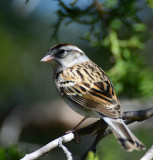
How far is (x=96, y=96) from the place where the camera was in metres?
3.23

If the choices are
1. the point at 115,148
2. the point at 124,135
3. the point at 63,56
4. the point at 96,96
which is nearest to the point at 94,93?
the point at 96,96

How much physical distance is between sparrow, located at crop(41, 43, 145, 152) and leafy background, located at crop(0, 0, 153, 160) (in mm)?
232

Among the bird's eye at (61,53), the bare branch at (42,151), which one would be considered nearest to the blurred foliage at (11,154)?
the bare branch at (42,151)

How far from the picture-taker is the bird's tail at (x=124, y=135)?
99.6 inches

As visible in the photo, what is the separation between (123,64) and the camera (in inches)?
148

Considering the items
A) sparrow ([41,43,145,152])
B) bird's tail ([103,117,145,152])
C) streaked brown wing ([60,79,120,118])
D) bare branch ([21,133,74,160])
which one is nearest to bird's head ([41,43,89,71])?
sparrow ([41,43,145,152])

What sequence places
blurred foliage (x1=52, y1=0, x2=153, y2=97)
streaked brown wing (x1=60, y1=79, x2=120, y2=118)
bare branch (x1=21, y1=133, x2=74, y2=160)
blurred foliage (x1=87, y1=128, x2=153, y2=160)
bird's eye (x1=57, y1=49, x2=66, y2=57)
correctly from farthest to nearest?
blurred foliage (x1=87, y1=128, x2=153, y2=160)
bird's eye (x1=57, y1=49, x2=66, y2=57)
blurred foliage (x1=52, y1=0, x2=153, y2=97)
streaked brown wing (x1=60, y1=79, x2=120, y2=118)
bare branch (x1=21, y1=133, x2=74, y2=160)

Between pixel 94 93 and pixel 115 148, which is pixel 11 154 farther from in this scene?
pixel 115 148

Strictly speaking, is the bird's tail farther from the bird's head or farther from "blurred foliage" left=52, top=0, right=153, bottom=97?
the bird's head

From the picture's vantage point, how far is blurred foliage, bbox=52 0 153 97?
12.2ft

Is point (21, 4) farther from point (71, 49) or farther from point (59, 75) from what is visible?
point (59, 75)

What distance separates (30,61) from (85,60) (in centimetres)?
187

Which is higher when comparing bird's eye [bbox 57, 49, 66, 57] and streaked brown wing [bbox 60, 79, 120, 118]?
bird's eye [bbox 57, 49, 66, 57]

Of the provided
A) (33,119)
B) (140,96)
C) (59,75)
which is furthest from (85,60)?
(33,119)
